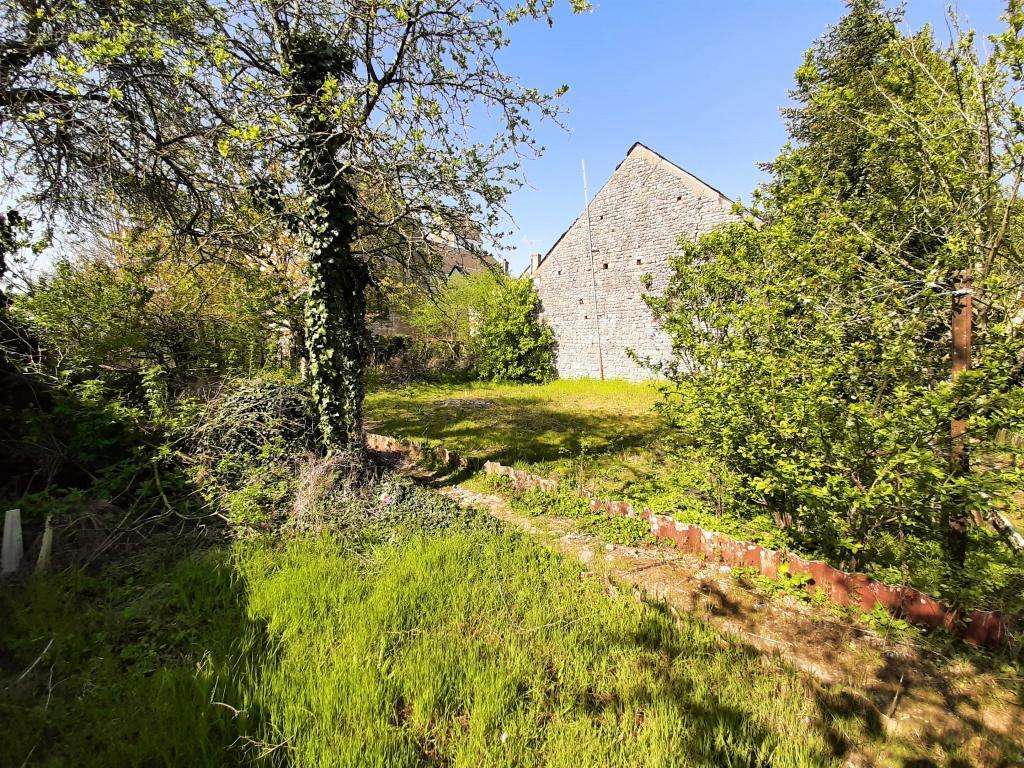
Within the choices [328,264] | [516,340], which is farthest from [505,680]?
[516,340]

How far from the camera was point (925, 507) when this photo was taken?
284cm

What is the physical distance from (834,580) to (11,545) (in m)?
6.88

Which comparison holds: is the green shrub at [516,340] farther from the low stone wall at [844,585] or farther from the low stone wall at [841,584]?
the low stone wall at [844,585]

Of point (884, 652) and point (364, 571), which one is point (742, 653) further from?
point (364, 571)

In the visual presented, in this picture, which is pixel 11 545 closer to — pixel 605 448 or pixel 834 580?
pixel 834 580

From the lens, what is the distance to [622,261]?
53.8 feet

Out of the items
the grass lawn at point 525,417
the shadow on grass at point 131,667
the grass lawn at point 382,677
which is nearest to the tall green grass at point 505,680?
the grass lawn at point 382,677

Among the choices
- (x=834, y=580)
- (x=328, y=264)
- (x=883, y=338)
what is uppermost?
(x=328, y=264)

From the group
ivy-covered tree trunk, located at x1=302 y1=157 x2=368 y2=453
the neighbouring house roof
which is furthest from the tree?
the neighbouring house roof

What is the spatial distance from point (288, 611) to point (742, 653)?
3208mm

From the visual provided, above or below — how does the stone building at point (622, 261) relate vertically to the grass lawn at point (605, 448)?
Answer: above

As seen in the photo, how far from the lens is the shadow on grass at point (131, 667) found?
204cm

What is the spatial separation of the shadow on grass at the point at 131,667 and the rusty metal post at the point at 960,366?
4.35 m

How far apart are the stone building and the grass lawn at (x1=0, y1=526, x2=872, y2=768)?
40.9 ft
